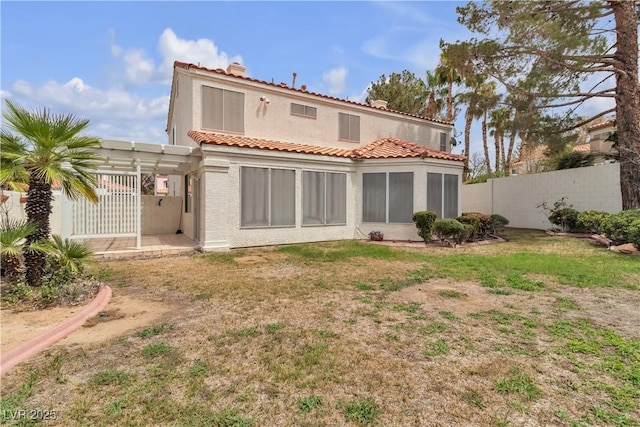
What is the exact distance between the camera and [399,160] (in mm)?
15938

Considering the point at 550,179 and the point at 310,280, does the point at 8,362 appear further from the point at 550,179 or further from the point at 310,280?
the point at 550,179

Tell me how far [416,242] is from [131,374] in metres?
13.5

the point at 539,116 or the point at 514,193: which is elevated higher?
the point at 539,116

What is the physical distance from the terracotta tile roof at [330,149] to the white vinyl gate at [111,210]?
10.4 ft

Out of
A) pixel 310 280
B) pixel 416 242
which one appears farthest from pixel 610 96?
pixel 310 280

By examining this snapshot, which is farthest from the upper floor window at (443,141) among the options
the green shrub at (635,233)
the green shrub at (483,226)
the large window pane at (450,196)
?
the green shrub at (635,233)

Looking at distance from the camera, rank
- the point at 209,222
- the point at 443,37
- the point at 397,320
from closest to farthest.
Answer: the point at 397,320 < the point at 209,222 < the point at 443,37

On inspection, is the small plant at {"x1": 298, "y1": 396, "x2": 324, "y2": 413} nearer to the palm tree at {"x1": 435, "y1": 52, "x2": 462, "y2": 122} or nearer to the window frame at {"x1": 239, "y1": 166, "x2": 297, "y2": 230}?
the window frame at {"x1": 239, "y1": 166, "x2": 297, "y2": 230}

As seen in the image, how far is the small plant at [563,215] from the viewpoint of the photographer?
1761 cm

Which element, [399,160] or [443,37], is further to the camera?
[443,37]

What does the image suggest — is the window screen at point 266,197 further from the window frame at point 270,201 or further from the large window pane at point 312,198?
the large window pane at point 312,198

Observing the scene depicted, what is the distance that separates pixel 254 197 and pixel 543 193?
18.0m

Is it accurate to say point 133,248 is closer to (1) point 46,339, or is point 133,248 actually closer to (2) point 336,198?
(1) point 46,339

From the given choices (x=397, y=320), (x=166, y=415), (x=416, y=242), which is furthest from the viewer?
(x=416, y=242)
